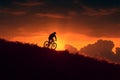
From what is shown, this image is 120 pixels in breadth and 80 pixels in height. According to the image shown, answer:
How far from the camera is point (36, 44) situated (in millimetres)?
38156

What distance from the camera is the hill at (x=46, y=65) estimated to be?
3048 cm

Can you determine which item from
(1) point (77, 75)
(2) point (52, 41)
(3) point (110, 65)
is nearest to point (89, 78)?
(1) point (77, 75)

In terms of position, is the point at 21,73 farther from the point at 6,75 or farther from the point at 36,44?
the point at 36,44

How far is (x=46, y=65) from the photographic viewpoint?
3288 centimetres

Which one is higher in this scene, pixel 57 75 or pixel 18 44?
pixel 18 44

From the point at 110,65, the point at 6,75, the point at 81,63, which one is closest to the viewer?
the point at 6,75

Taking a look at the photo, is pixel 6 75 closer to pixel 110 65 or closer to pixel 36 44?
pixel 36 44

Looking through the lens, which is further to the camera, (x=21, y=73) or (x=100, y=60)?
(x=100, y=60)

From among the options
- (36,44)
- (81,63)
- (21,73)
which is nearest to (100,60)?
(81,63)

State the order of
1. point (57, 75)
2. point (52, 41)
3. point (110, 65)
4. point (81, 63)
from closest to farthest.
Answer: point (57, 75), point (81, 63), point (110, 65), point (52, 41)

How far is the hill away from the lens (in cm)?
3048

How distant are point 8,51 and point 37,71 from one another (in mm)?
3672

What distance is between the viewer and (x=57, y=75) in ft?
104

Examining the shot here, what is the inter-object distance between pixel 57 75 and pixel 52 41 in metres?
13.0
